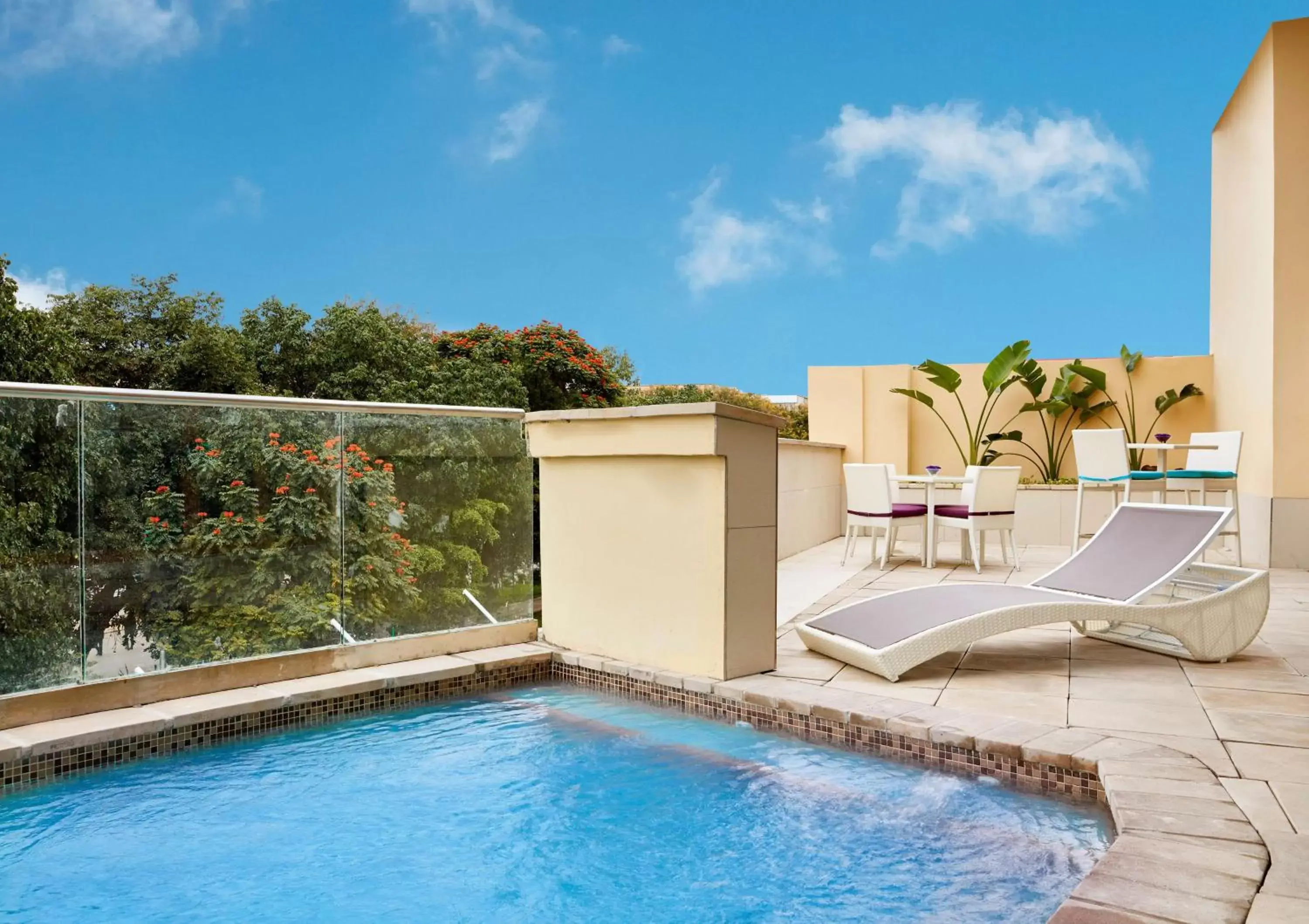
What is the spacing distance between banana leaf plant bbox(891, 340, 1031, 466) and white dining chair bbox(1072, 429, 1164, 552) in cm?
395

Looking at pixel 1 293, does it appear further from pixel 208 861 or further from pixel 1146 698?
pixel 1146 698

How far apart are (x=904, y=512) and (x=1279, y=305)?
366 cm

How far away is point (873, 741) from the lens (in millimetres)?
3527

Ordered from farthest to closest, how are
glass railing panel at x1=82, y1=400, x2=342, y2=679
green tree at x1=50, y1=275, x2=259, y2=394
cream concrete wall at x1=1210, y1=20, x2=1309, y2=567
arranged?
green tree at x1=50, y1=275, x2=259, y2=394, cream concrete wall at x1=1210, y1=20, x2=1309, y2=567, glass railing panel at x1=82, y1=400, x2=342, y2=679

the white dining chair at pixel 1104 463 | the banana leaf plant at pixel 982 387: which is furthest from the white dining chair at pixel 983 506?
the banana leaf plant at pixel 982 387

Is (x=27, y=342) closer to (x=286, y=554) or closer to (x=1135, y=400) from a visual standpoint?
(x=286, y=554)

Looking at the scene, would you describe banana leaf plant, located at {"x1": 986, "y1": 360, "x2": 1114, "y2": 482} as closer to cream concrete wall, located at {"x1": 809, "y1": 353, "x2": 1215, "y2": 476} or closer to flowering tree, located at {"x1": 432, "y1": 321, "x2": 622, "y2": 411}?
cream concrete wall, located at {"x1": 809, "y1": 353, "x2": 1215, "y2": 476}

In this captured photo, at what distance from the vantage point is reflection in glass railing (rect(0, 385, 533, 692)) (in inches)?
142

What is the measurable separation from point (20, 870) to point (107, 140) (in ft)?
137

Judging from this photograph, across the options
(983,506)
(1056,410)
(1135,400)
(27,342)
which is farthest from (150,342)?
(983,506)

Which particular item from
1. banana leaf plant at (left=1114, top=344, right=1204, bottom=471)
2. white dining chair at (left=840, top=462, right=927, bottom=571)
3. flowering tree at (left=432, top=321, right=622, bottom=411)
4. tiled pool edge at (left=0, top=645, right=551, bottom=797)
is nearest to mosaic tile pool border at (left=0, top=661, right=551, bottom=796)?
tiled pool edge at (left=0, top=645, right=551, bottom=797)

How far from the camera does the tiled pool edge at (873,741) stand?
2.17 meters

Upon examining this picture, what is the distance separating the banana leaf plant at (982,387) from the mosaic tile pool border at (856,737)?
28.5ft

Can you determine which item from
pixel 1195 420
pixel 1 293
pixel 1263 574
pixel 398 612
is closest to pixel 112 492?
pixel 398 612
